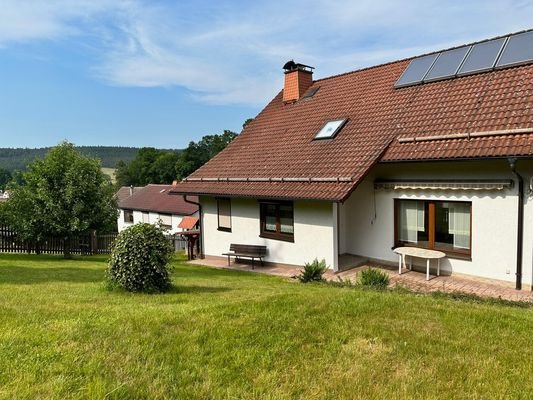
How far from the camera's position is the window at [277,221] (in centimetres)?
1320

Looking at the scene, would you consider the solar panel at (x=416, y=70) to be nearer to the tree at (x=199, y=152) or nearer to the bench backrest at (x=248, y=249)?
the bench backrest at (x=248, y=249)

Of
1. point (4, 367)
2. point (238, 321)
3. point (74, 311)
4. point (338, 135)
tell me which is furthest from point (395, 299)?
point (338, 135)

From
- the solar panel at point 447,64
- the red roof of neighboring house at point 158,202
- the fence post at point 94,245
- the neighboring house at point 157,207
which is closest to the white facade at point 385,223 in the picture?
the solar panel at point 447,64

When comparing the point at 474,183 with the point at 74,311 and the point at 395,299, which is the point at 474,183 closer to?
the point at 395,299

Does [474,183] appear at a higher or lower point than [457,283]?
higher

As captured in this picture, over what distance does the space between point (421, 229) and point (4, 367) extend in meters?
9.84

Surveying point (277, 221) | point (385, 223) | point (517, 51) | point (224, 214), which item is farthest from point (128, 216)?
point (517, 51)

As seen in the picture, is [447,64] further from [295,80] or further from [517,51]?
[295,80]

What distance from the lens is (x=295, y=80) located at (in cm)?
1748

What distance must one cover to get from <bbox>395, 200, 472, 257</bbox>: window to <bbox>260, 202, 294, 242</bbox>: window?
10.8ft

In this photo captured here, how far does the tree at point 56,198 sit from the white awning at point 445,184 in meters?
12.8

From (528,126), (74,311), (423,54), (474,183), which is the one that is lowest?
(74,311)

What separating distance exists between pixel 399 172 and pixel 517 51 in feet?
15.2

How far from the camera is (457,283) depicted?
32.0 feet
